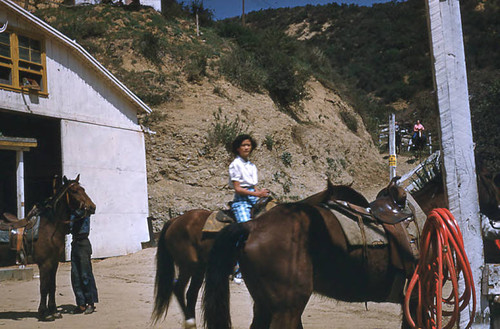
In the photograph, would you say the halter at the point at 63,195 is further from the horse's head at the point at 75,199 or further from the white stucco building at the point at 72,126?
the white stucco building at the point at 72,126

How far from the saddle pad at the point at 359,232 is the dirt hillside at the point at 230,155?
45.8 ft

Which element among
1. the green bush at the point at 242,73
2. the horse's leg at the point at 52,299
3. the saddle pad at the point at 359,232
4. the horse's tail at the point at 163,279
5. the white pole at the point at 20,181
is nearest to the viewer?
the saddle pad at the point at 359,232

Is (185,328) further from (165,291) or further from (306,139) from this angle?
(306,139)

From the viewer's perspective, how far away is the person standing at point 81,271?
776cm

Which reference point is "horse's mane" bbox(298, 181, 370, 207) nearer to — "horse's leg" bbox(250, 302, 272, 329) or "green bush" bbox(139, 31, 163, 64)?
"horse's leg" bbox(250, 302, 272, 329)

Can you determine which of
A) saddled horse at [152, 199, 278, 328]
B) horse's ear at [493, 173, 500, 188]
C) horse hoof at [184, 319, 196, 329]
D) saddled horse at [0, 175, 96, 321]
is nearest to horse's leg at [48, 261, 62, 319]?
saddled horse at [0, 175, 96, 321]

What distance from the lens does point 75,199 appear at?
7680 mm

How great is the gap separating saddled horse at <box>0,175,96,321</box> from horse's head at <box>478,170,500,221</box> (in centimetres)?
588

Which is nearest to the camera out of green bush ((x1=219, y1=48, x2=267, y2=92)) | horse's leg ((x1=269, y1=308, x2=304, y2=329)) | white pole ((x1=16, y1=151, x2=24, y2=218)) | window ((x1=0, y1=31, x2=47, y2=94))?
horse's leg ((x1=269, y1=308, x2=304, y2=329))

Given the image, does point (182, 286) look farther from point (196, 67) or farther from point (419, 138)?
point (419, 138)

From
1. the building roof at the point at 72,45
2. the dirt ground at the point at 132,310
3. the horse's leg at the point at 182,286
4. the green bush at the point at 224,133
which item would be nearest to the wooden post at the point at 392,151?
the dirt ground at the point at 132,310

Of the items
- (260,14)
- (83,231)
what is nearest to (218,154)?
(83,231)

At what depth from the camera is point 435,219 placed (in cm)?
360

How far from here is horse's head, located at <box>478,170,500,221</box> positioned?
201 inches
